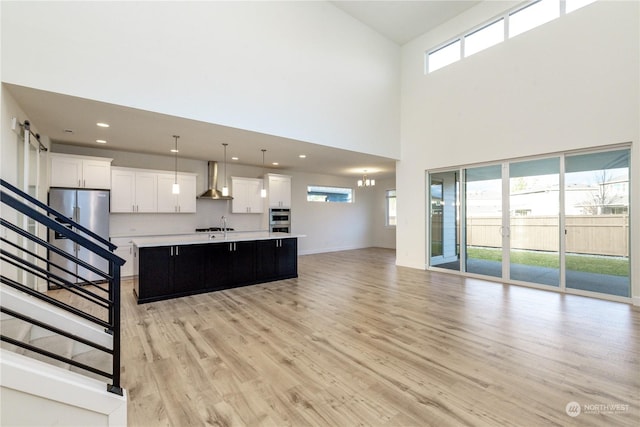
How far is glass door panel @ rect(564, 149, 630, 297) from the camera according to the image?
435 cm

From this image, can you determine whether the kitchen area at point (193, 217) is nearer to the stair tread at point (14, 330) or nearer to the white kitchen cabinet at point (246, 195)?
the white kitchen cabinet at point (246, 195)

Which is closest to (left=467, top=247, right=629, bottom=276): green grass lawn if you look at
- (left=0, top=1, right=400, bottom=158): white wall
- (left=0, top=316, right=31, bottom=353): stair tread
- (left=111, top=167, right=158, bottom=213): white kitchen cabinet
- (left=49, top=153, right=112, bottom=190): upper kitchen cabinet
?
(left=0, top=1, right=400, bottom=158): white wall

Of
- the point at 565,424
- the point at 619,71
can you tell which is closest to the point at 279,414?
the point at 565,424

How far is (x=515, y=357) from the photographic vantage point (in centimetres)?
266

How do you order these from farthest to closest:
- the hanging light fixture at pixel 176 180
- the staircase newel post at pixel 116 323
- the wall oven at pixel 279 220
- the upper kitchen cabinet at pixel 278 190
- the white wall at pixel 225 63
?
the wall oven at pixel 279 220
the upper kitchen cabinet at pixel 278 190
the hanging light fixture at pixel 176 180
the white wall at pixel 225 63
the staircase newel post at pixel 116 323

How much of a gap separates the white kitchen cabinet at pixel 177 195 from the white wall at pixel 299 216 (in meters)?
0.41

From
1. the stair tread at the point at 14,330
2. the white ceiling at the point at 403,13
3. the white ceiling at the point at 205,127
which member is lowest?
the stair tread at the point at 14,330

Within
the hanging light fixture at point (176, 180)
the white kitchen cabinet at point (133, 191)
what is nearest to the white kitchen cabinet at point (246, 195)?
the hanging light fixture at point (176, 180)

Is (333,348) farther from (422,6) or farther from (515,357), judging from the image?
(422,6)

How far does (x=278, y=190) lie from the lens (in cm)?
835

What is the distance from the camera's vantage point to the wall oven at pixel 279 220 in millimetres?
8328

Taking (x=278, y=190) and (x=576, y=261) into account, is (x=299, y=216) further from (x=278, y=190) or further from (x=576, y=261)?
(x=576, y=261)

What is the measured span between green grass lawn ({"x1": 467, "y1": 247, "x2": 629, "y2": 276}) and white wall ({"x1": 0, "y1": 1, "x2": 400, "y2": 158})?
3.48 meters

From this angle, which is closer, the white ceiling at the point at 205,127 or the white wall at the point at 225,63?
the white wall at the point at 225,63
